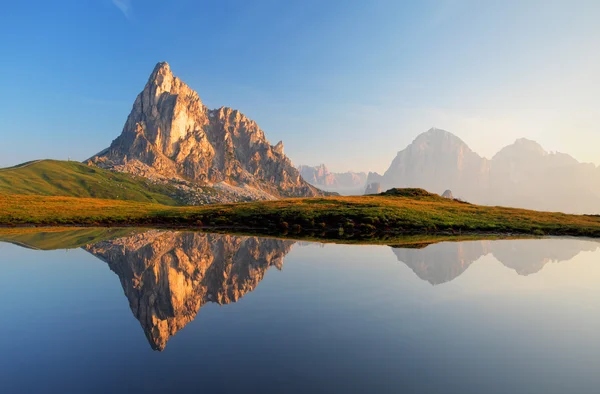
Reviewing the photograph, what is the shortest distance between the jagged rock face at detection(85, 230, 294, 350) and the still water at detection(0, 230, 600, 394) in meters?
0.15

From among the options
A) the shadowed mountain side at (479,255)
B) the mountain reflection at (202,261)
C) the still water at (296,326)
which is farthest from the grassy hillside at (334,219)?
the still water at (296,326)

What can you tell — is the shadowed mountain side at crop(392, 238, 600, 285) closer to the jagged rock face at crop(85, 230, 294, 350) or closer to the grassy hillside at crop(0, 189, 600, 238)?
the jagged rock face at crop(85, 230, 294, 350)

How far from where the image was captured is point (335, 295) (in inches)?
837

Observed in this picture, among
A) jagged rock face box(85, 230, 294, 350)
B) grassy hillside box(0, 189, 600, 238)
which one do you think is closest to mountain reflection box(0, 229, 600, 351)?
jagged rock face box(85, 230, 294, 350)

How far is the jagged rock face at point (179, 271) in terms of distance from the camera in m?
17.4

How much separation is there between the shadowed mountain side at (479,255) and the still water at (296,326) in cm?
40

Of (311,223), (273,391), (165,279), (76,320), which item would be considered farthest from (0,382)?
(311,223)

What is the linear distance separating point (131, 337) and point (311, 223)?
4872 centimetres

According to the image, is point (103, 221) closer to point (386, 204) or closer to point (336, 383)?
point (386, 204)

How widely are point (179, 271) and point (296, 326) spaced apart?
542 inches

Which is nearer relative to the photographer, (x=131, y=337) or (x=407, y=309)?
(x=131, y=337)

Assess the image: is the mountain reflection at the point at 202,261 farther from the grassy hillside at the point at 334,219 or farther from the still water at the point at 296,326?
the grassy hillside at the point at 334,219

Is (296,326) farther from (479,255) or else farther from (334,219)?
(334,219)

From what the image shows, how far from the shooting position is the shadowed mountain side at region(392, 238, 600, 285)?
28078mm
